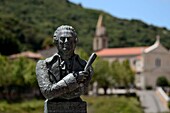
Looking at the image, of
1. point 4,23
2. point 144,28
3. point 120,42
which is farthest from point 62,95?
point 144,28

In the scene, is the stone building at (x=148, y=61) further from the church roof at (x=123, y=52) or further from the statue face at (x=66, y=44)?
the statue face at (x=66, y=44)

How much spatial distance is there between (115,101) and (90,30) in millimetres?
96486

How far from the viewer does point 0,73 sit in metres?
39.7

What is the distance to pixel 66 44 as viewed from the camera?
21.0 feet

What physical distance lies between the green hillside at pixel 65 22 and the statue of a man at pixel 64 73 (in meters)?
74.3

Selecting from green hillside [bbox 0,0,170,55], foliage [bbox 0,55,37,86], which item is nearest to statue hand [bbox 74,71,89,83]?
foliage [bbox 0,55,37,86]

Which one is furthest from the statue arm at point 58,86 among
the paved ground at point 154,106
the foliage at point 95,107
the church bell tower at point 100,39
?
the church bell tower at point 100,39

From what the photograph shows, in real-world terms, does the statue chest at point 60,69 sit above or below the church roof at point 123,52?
above

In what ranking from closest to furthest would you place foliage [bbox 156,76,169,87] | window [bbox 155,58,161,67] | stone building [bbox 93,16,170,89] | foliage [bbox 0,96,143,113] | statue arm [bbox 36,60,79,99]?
statue arm [bbox 36,60,79,99] < foliage [bbox 0,96,143,113] < foliage [bbox 156,76,169,87] < stone building [bbox 93,16,170,89] < window [bbox 155,58,161,67]

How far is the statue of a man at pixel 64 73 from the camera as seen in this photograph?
20.5 feet

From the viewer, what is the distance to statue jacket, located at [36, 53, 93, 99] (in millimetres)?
6230

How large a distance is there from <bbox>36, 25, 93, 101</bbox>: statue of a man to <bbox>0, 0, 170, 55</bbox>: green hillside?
7432 cm

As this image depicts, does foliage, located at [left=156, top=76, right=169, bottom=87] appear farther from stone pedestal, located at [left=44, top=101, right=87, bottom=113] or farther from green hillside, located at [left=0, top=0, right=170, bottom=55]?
stone pedestal, located at [left=44, top=101, right=87, bottom=113]

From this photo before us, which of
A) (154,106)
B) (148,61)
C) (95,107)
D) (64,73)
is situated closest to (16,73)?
(95,107)
